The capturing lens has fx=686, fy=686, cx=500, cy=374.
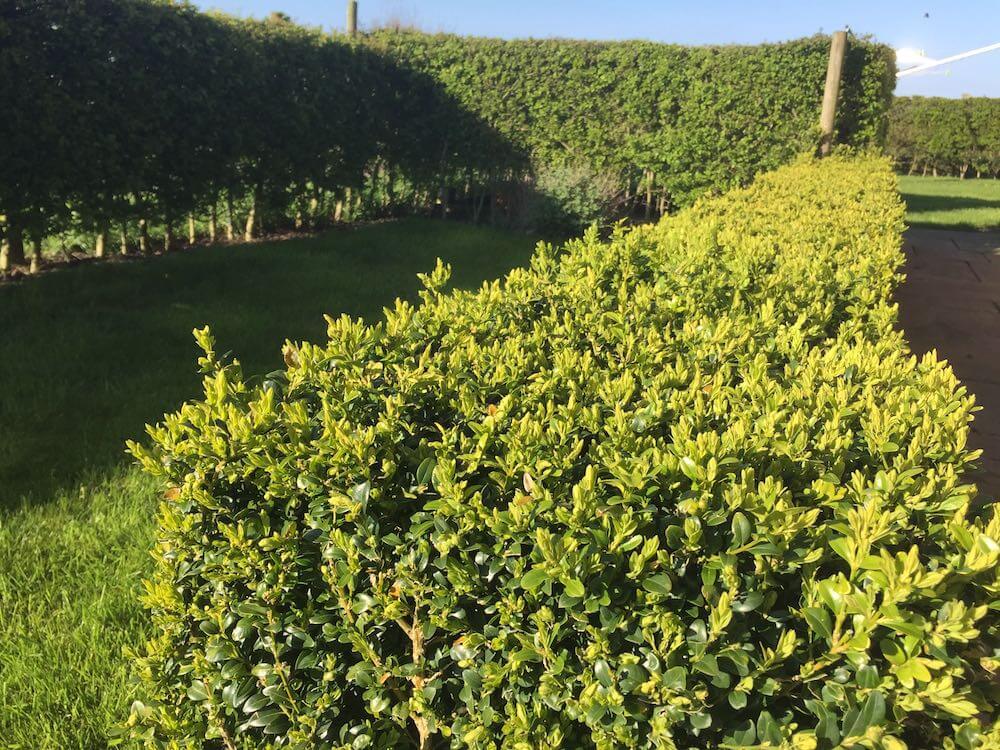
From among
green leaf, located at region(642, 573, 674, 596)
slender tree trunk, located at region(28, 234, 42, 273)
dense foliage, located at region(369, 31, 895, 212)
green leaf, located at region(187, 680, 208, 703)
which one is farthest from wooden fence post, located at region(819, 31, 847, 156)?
green leaf, located at region(187, 680, 208, 703)

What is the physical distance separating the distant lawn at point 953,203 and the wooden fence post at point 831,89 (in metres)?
2.22

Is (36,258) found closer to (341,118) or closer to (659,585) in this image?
(341,118)

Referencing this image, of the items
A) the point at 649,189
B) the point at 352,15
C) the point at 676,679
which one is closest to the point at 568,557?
the point at 676,679

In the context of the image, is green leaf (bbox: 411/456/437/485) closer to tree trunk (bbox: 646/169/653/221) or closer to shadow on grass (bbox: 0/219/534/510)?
shadow on grass (bbox: 0/219/534/510)

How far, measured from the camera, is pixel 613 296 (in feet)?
9.82

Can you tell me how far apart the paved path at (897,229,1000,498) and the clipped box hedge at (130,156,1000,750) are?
2.52 metres

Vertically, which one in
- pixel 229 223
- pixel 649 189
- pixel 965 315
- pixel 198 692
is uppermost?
pixel 649 189

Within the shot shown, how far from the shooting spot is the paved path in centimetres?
468

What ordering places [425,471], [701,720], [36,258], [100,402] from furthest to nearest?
[36,258]
[100,402]
[425,471]
[701,720]

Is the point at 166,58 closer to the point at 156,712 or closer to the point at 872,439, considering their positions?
the point at 156,712

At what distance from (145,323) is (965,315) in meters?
8.07

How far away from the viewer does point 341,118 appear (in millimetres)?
10625

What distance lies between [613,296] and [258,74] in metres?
7.73

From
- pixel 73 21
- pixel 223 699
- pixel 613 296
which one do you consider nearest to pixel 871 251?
pixel 613 296
